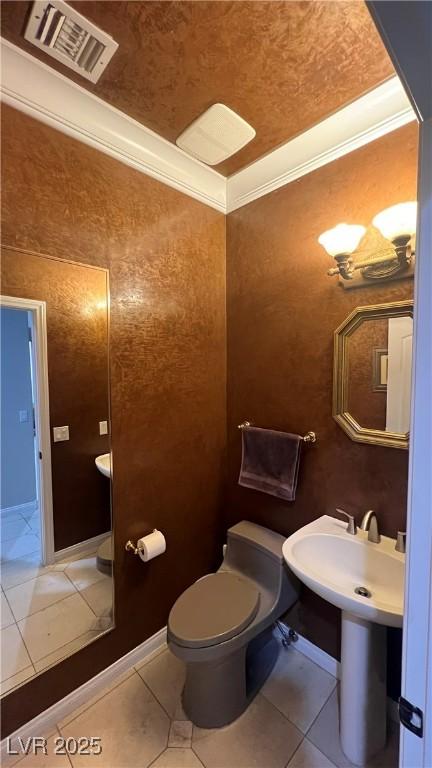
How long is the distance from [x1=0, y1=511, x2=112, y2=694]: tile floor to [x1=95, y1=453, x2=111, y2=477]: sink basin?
1.16 ft

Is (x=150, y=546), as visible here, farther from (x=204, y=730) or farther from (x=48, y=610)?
(x=204, y=730)

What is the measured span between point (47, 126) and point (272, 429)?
1663 mm

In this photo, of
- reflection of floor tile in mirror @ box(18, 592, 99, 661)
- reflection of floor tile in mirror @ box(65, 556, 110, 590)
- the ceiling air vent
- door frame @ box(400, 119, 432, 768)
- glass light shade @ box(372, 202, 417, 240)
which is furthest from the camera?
reflection of floor tile in mirror @ box(65, 556, 110, 590)

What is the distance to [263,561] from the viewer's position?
1555 millimetres

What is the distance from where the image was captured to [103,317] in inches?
54.3

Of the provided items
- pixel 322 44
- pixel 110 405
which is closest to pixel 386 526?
pixel 110 405

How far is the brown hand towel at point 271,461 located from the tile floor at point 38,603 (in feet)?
2.90

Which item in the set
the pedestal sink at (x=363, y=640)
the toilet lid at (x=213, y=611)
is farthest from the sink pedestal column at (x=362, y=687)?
the toilet lid at (x=213, y=611)

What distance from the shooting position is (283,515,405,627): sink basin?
1094 millimetres

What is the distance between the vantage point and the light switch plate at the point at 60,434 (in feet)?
4.47

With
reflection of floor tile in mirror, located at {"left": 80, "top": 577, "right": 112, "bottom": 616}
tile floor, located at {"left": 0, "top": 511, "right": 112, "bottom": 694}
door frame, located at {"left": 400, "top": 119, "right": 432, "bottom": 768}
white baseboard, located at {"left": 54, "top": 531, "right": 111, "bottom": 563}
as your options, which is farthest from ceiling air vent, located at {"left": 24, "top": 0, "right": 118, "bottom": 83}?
reflection of floor tile in mirror, located at {"left": 80, "top": 577, "right": 112, "bottom": 616}

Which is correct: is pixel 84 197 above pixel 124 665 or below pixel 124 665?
above

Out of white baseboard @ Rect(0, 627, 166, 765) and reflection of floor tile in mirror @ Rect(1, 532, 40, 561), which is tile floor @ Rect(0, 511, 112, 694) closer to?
reflection of floor tile in mirror @ Rect(1, 532, 40, 561)

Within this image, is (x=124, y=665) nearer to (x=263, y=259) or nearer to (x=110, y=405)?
(x=110, y=405)
